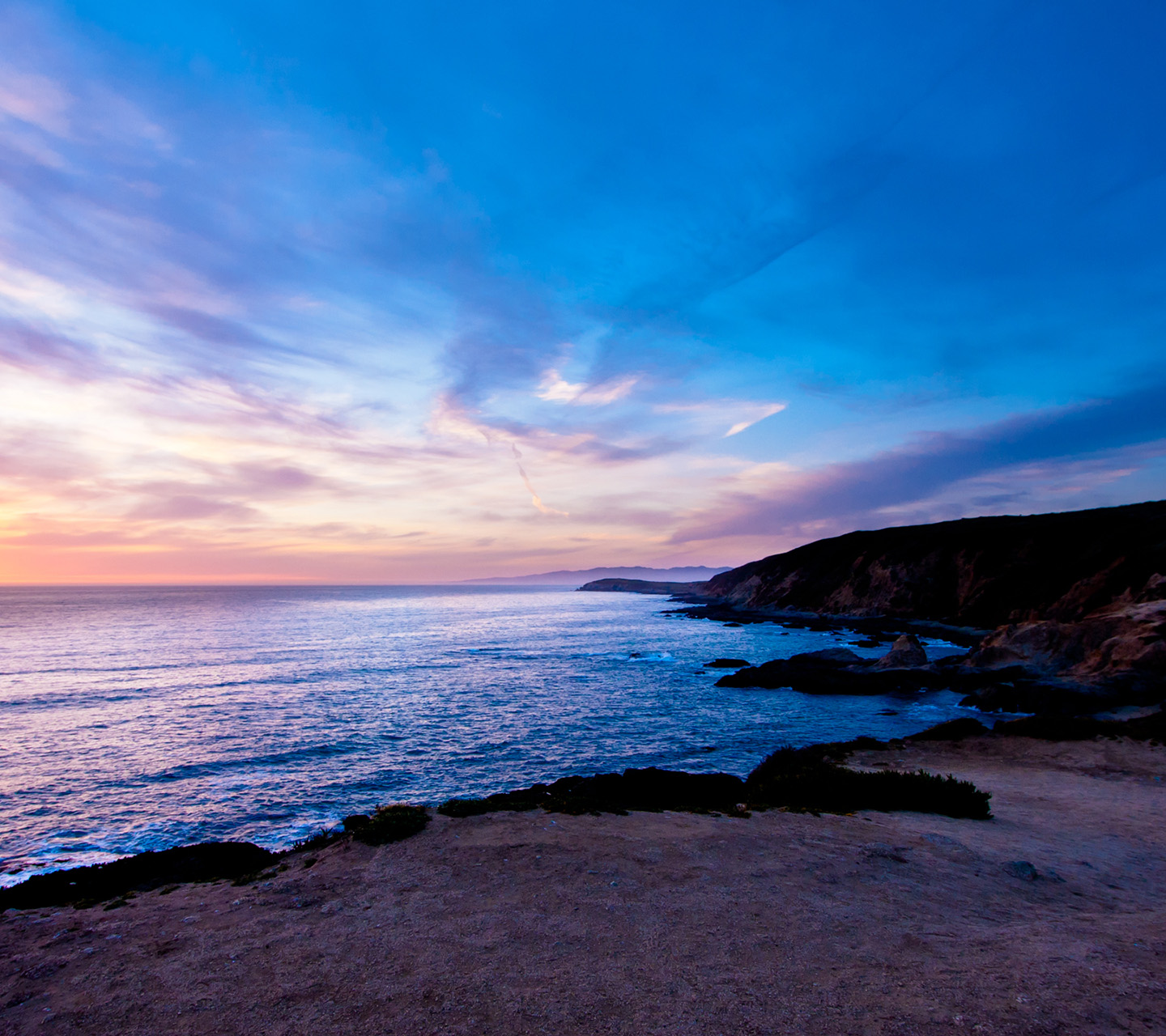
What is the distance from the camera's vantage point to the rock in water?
44.5 metres

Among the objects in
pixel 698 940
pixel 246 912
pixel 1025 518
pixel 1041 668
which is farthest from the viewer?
pixel 1025 518

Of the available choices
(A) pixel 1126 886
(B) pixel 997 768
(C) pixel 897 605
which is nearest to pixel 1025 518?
(C) pixel 897 605

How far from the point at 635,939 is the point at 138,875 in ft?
34.2

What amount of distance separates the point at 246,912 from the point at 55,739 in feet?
88.1

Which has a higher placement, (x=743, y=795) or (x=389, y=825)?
(x=389, y=825)

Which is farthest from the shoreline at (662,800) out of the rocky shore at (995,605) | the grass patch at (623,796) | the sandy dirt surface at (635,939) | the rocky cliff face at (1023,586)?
the rocky cliff face at (1023,586)

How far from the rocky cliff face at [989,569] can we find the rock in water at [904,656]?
1335 centimetres

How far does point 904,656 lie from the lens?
4503 centimetres

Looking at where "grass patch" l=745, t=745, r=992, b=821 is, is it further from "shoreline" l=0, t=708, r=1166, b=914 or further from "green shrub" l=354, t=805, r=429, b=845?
"green shrub" l=354, t=805, r=429, b=845

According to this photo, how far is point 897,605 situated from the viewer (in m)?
89.1

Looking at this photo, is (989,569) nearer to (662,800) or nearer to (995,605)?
(995,605)

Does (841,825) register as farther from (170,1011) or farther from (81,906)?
(81,906)

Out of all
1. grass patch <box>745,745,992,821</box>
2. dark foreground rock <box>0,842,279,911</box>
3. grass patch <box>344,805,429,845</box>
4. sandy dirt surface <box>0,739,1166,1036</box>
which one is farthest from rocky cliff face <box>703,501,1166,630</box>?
dark foreground rock <box>0,842,279,911</box>

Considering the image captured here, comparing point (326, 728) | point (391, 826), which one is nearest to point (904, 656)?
point (326, 728)
